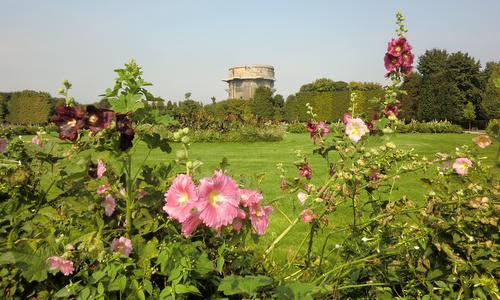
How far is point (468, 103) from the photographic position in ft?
116

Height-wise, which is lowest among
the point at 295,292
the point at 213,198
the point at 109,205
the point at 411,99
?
the point at 295,292

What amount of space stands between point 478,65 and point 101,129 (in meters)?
43.1

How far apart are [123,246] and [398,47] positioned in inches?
67.5

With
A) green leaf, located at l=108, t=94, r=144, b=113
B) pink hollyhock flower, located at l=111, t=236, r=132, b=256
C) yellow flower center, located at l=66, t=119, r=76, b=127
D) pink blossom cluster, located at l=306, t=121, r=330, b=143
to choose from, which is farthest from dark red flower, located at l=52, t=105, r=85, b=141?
pink blossom cluster, located at l=306, t=121, r=330, b=143

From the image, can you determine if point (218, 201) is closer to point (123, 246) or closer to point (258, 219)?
point (258, 219)

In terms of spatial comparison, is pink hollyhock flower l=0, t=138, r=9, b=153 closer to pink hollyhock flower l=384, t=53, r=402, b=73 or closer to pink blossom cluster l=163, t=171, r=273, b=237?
pink blossom cluster l=163, t=171, r=273, b=237

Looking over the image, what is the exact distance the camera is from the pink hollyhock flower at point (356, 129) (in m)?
1.87

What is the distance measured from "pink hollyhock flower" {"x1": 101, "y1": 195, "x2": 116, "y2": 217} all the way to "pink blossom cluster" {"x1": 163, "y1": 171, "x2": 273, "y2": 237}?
51cm

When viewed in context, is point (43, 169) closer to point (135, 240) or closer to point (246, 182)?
point (135, 240)

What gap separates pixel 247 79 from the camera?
8794 centimetres

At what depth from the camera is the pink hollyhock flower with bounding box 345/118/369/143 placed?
6.13 ft

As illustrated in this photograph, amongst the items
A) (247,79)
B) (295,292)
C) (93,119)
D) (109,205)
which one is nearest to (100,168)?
(109,205)

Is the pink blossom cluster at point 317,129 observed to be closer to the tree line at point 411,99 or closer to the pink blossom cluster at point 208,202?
the pink blossom cluster at point 208,202

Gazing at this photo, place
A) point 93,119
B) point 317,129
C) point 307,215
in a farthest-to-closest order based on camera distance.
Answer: point 317,129 < point 307,215 < point 93,119
